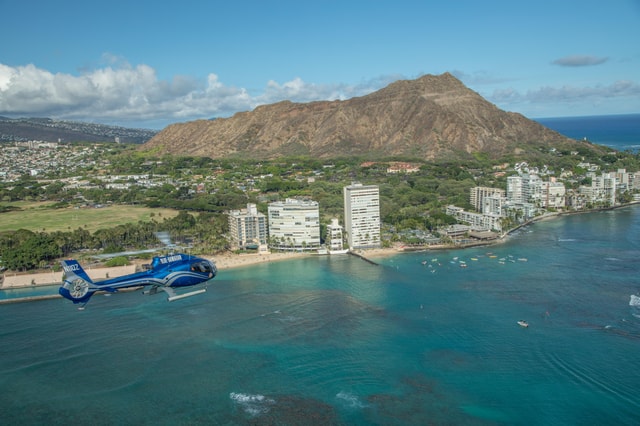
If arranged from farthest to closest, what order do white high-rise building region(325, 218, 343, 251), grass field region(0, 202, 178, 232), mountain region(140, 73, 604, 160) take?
mountain region(140, 73, 604, 160)
grass field region(0, 202, 178, 232)
white high-rise building region(325, 218, 343, 251)

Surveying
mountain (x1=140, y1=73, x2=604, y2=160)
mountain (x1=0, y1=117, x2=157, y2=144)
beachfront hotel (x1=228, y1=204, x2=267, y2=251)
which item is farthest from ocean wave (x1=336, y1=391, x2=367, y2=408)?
mountain (x1=0, y1=117, x2=157, y2=144)

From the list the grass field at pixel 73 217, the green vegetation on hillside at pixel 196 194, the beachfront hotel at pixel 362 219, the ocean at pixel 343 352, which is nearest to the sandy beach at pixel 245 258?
the green vegetation on hillside at pixel 196 194

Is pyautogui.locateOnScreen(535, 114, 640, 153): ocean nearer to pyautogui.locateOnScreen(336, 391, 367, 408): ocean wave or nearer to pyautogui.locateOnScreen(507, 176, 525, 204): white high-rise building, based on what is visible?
pyautogui.locateOnScreen(507, 176, 525, 204): white high-rise building

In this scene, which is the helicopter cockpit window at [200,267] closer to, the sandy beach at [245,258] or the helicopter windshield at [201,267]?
the helicopter windshield at [201,267]

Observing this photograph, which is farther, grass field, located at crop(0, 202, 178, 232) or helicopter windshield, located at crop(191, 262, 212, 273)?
grass field, located at crop(0, 202, 178, 232)

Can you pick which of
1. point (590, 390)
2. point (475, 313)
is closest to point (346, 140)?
point (475, 313)

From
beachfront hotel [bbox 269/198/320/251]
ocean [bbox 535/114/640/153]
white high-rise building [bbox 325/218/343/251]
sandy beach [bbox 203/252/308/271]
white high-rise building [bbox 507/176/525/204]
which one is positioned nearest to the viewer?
sandy beach [bbox 203/252/308/271]
